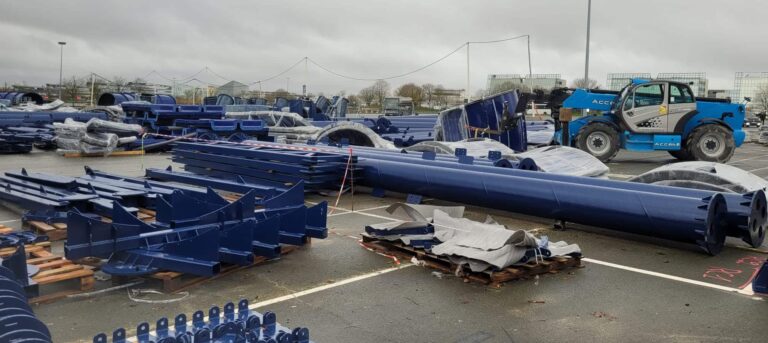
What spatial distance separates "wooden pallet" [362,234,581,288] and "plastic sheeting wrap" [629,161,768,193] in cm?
268

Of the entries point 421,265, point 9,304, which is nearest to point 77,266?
point 9,304

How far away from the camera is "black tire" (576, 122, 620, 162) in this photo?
1802 cm

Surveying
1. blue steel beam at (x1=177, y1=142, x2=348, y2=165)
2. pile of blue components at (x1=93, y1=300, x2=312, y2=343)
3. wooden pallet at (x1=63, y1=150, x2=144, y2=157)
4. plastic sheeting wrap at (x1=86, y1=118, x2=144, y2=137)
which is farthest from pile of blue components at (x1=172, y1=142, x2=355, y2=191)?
plastic sheeting wrap at (x1=86, y1=118, x2=144, y2=137)

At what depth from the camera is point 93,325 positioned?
14.7 ft

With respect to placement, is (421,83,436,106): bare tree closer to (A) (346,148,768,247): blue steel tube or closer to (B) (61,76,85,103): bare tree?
(B) (61,76,85,103): bare tree

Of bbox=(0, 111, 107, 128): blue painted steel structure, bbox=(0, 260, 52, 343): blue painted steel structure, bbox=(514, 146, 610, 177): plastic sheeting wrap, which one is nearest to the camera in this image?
bbox=(0, 260, 52, 343): blue painted steel structure

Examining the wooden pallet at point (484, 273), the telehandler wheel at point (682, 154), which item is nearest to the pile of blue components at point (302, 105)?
the telehandler wheel at point (682, 154)

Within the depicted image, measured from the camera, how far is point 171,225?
6.12 meters

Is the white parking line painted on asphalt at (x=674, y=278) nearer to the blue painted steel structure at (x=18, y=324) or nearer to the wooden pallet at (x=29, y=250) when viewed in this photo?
the blue painted steel structure at (x=18, y=324)

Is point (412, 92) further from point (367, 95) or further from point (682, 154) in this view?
point (682, 154)

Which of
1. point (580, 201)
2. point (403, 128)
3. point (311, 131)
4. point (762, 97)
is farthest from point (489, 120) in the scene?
point (762, 97)

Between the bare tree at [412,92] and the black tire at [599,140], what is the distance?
46.0 m

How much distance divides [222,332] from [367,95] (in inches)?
2669

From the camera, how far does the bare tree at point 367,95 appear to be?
229 ft
